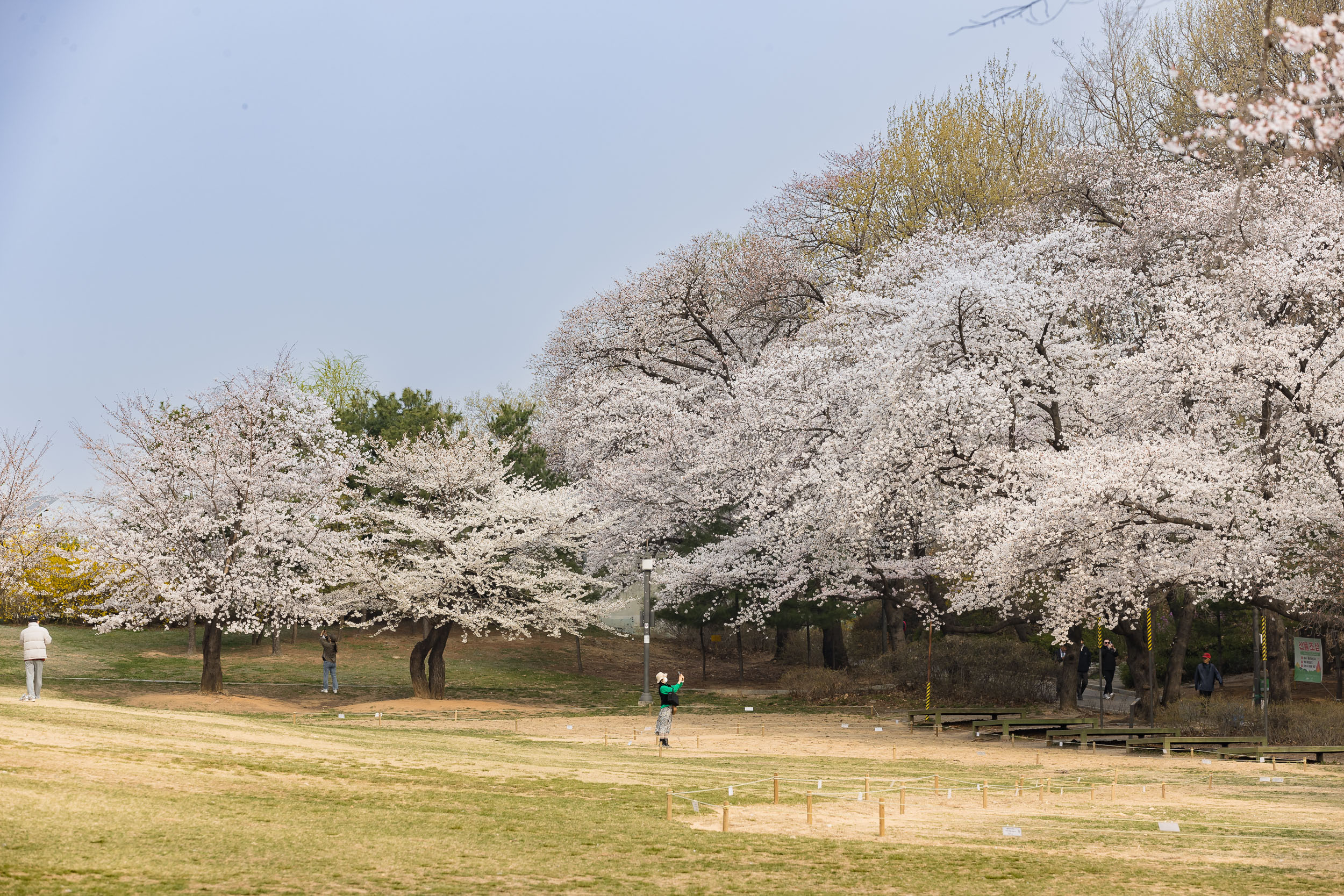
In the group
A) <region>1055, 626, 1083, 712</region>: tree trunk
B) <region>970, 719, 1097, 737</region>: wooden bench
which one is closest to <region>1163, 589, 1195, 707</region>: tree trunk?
<region>1055, 626, 1083, 712</region>: tree trunk

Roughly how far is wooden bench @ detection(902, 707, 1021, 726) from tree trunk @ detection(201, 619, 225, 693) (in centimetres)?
1662

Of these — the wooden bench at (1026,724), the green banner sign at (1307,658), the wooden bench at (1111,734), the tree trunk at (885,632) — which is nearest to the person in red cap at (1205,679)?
the wooden bench at (1026,724)

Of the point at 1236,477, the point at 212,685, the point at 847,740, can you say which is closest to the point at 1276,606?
the point at 1236,477

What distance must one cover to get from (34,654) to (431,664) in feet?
40.6

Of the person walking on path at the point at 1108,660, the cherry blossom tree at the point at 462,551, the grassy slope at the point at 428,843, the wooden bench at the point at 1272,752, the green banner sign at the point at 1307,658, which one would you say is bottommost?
the wooden bench at the point at 1272,752

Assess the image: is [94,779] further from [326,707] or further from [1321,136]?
[326,707]

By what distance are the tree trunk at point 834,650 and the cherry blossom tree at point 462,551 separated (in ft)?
29.4

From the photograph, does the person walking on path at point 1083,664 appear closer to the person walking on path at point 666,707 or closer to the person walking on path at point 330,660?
the person walking on path at point 666,707

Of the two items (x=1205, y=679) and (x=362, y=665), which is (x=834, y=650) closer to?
(x=1205, y=679)

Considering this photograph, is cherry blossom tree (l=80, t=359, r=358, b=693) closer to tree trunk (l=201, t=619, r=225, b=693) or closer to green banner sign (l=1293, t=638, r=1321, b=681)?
tree trunk (l=201, t=619, r=225, b=693)

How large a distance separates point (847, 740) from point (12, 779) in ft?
52.4

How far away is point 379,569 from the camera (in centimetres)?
3005

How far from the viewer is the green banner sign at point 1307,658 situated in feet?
72.7

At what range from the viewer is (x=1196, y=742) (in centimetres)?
2031
